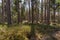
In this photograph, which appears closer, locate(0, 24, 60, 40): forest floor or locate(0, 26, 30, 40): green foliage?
locate(0, 26, 30, 40): green foliage

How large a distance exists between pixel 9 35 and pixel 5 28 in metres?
0.91

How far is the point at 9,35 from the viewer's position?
9922 mm

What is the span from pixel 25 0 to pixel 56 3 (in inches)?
374

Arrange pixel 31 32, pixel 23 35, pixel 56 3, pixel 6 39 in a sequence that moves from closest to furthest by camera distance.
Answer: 1. pixel 6 39
2. pixel 23 35
3. pixel 31 32
4. pixel 56 3

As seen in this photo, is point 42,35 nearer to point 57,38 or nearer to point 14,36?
point 57,38

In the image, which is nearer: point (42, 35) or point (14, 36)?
point (14, 36)

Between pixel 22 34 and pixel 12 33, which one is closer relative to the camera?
pixel 12 33

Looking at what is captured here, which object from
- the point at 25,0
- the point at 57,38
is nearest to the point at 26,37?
the point at 57,38

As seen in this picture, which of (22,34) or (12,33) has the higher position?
(12,33)

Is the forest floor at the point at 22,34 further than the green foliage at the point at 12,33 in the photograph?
Yes

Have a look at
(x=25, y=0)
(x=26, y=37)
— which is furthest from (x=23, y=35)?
(x=25, y=0)

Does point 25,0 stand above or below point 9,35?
above

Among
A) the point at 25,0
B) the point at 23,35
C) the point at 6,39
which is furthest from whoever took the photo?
the point at 25,0

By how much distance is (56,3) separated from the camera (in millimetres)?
36125
